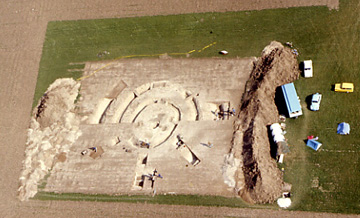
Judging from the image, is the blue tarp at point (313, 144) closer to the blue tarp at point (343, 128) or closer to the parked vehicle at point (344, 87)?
the blue tarp at point (343, 128)

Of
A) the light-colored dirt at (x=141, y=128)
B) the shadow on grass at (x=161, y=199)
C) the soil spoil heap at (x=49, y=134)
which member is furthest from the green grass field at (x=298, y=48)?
the soil spoil heap at (x=49, y=134)

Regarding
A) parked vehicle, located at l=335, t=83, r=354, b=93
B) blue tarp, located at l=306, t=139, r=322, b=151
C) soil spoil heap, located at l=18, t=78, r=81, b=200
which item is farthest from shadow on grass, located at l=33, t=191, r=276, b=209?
parked vehicle, located at l=335, t=83, r=354, b=93

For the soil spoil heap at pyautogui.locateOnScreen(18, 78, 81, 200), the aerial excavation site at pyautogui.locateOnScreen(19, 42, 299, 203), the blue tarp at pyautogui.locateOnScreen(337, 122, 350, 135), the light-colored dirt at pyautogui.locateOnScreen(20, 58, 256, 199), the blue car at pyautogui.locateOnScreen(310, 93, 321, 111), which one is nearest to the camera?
the blue tarp at pyautogui.locateOnScreen(337, 122, 350, 135)

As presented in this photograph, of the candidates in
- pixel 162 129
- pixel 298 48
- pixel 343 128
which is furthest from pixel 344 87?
pixel 162 129

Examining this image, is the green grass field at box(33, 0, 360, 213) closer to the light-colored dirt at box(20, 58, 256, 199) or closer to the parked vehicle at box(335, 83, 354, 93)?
the parked vehicle at box(335, 83, 354, 93)

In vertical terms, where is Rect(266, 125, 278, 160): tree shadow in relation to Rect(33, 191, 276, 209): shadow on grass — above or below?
above

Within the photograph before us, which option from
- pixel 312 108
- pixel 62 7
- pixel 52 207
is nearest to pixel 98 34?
pixel 62 7

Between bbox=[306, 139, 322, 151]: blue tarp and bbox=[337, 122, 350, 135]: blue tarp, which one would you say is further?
bbox=[337, 122, 350, 135]: blue tarp
